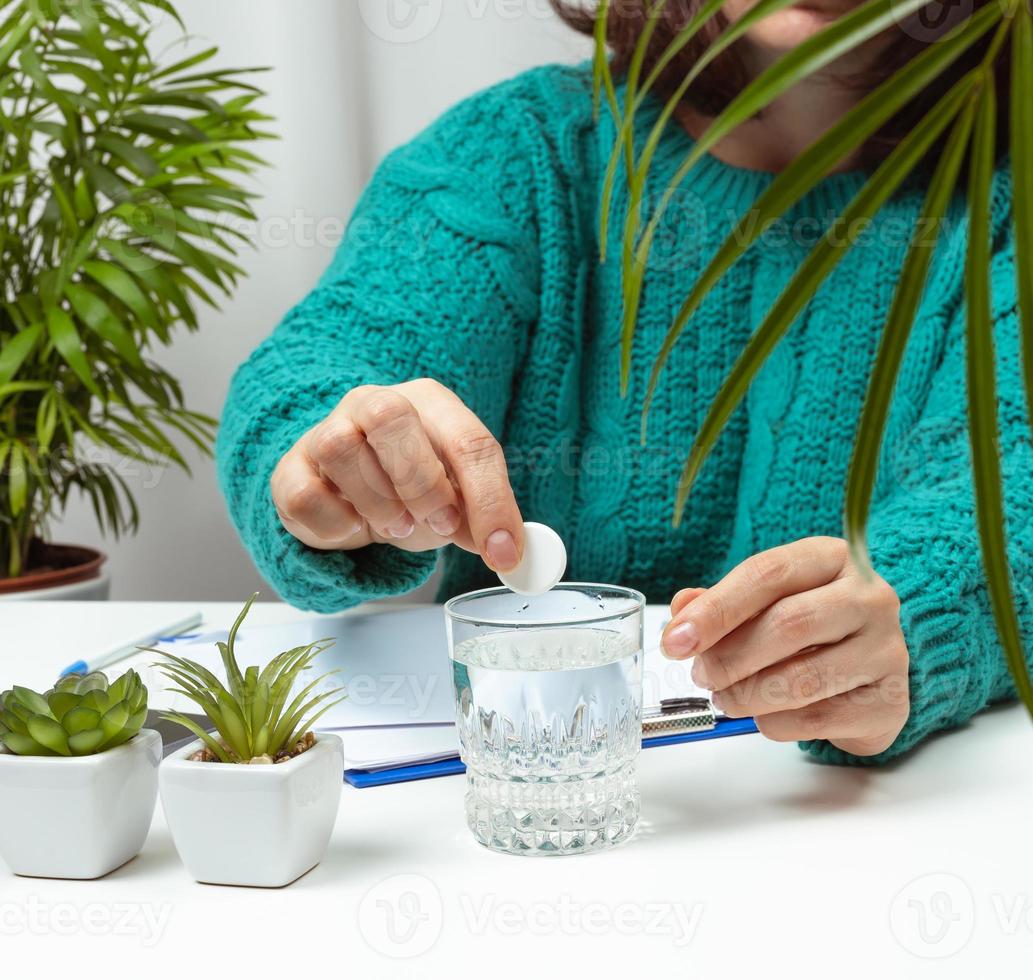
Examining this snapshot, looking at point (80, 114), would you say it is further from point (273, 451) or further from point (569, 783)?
point (569, 783)

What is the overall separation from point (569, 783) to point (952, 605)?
0.86 feet

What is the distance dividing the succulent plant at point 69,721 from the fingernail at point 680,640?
0.23 meters

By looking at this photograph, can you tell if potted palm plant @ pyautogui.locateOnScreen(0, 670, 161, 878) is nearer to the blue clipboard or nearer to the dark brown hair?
the blue clipboard

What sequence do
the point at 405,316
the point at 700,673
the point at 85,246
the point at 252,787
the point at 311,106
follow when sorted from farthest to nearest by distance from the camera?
the point at 311,106 → the point at 85,246 → the point at 405,316 → the point at 700,673 → the point at 252,787

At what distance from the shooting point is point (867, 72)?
1001mm

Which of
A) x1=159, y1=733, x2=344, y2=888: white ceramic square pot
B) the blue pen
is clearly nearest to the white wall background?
the blue pen

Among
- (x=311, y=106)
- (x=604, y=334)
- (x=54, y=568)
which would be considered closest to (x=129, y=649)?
(x=604, y=334)

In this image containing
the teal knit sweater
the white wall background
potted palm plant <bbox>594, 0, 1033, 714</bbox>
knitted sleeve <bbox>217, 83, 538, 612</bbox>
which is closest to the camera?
potted palm plant <bbox>594, 0, 1033, 714</bbox>

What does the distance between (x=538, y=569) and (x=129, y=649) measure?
0.40 meters

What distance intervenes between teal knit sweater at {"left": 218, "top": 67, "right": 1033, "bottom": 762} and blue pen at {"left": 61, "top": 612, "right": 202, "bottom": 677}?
0.11 meters

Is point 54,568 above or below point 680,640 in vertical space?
below

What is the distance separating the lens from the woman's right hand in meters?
0.55

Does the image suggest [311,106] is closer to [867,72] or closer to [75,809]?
[867,72]

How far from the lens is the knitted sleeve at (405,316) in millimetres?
768
